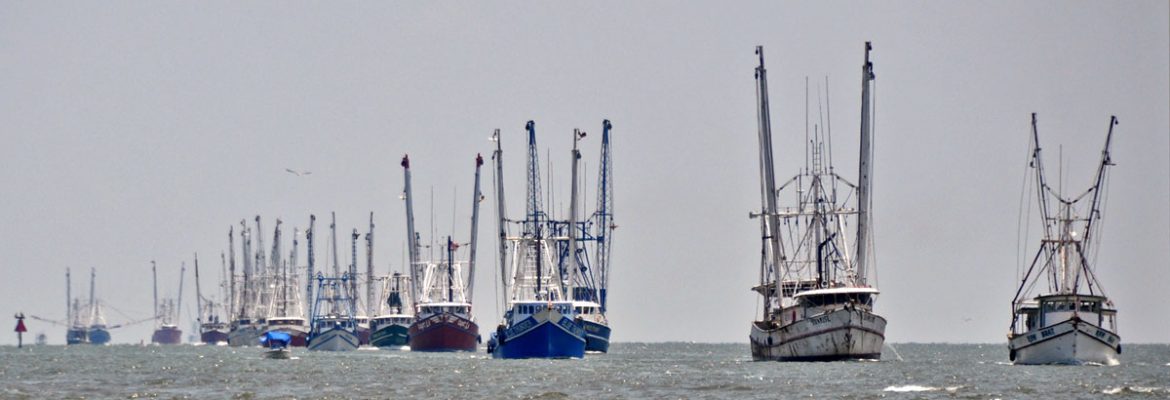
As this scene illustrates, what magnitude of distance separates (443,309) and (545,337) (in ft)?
197

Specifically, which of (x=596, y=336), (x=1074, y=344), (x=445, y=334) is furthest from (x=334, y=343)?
(x=1074, y=344)

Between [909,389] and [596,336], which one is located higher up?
[596,336]

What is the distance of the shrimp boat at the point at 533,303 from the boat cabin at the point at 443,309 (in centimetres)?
1767

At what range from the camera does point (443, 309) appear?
604 ft

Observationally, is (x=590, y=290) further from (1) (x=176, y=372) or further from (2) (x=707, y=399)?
(2) (x=707, y=399)

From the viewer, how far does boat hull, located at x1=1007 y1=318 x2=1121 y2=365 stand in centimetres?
10881

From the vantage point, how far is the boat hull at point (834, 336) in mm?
111312

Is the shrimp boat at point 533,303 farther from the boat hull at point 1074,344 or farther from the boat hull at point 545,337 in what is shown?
the boat hull at point 1074,344

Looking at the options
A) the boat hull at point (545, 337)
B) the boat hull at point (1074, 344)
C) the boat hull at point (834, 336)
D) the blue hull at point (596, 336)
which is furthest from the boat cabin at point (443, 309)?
the boat hull at point (1074, 344)

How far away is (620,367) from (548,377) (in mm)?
21460

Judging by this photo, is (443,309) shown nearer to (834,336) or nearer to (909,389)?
(834,336)

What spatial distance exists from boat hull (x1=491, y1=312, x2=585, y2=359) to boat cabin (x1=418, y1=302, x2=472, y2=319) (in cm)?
5442

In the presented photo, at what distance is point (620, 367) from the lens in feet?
389

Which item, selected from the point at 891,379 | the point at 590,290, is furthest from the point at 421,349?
the point at 891,379
